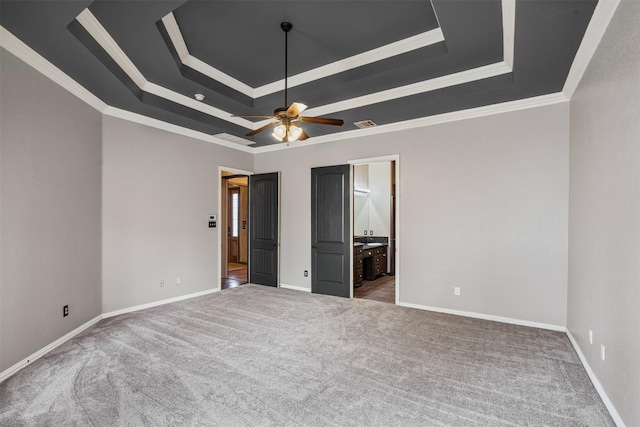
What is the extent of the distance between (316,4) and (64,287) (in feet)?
12.9

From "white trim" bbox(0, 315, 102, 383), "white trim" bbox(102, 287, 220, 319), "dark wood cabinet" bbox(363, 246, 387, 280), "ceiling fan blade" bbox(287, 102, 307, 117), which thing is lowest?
"white trim" bbox(102, 287, 220, 319)

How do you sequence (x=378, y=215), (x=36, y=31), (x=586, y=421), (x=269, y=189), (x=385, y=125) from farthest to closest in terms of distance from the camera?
(x=378, y=215) < (x=269, y=189) < (x=385, y=125) < (x=36, y=31) < (x=586, y=421)

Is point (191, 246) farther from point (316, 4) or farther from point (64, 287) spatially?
point (316, 4)

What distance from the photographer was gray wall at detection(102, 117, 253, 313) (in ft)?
13.9

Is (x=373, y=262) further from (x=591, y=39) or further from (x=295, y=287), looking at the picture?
(x=591, y=39)

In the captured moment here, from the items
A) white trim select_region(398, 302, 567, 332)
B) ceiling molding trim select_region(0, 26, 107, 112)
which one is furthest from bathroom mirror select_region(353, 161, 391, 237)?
ceiling molding trim select_region(0, 26, 107, 112)

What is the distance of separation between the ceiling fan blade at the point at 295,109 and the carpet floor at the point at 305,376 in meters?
2.43

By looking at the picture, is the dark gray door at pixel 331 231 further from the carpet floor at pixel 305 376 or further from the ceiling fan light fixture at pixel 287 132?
the ceiling fan light fixture at pixel 287 132

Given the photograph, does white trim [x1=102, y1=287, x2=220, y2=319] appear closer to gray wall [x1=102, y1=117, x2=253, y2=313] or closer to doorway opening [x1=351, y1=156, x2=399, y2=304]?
gray wall [x1=102, y1=117, x2=253, y2=313]

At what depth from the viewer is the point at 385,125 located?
16.2 ft

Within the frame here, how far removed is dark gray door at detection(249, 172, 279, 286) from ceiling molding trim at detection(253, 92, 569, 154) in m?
1.08

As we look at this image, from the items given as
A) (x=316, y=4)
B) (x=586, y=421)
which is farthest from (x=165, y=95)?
(x=586, y=421)

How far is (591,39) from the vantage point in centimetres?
252

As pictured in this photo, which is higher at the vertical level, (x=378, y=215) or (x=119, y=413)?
(x=378, y=215)
